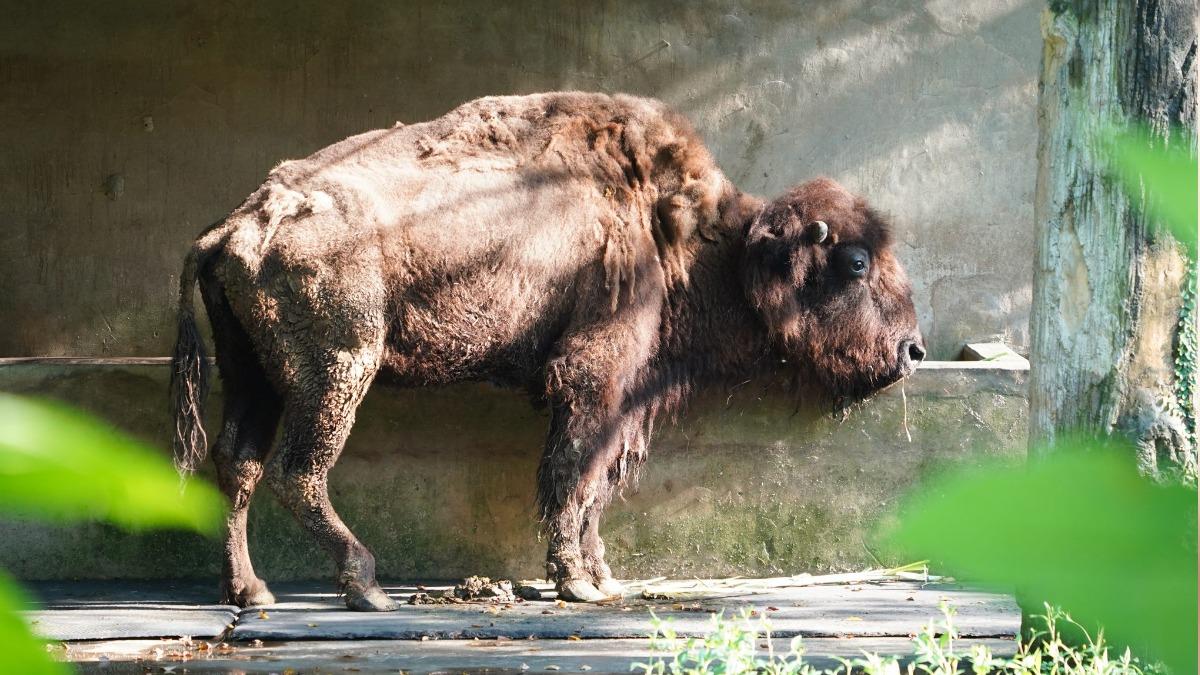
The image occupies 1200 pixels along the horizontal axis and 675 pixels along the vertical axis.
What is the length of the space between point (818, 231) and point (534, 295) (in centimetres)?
135

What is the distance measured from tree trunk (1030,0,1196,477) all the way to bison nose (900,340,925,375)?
88.8 inches

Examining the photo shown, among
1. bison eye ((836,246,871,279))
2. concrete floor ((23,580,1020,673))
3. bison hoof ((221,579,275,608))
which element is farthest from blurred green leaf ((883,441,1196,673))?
bison eye ((836,246,871,279))

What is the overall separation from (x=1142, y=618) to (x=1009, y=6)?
7.58 m

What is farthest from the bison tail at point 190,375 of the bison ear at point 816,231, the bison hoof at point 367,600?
the bison ear at point 816,231

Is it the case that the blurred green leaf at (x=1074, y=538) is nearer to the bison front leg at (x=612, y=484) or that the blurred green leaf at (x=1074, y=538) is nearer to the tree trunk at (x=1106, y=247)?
the tree trunk at (x=1106, y=247)

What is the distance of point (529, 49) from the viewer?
752cm

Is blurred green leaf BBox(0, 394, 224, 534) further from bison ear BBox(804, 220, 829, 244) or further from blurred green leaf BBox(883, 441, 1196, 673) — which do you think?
bison ear BBox(804, 220, 829, 244)

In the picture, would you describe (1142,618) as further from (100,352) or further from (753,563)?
(100,352)

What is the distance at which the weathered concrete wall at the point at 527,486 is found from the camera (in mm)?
6273

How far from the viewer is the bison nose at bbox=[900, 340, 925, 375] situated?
6.21 metres

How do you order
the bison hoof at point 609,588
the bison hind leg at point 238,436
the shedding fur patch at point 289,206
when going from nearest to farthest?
the shedding fur patch at point 289,206
the bison hind leg at point 238,436
the bison hoof at point 609,588

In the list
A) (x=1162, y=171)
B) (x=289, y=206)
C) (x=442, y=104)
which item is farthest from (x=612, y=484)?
(x=1162, y=171)

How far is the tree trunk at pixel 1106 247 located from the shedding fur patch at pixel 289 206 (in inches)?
115

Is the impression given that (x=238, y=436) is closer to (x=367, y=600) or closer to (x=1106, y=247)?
(x=367, y=600)
